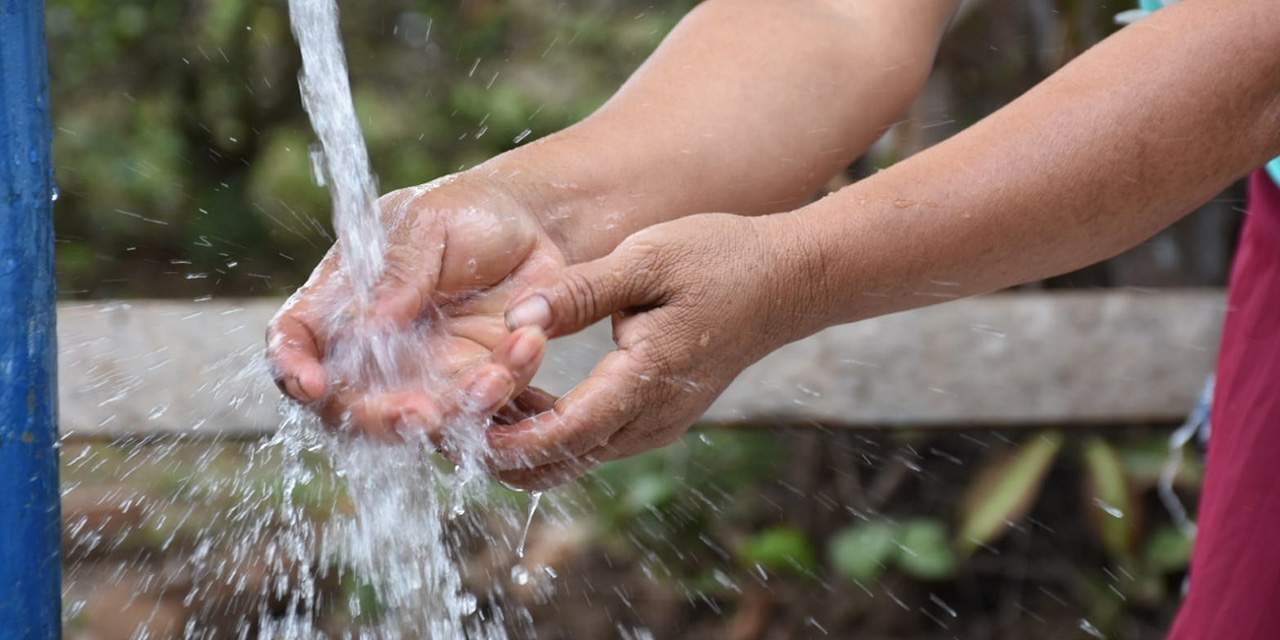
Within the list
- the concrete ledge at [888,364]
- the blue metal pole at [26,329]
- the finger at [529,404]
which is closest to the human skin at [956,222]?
the finger at [529,404]

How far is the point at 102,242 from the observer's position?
4.45 m

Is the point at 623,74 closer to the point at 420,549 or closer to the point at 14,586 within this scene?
the point at 420,549

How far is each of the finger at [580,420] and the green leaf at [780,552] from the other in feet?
6.57

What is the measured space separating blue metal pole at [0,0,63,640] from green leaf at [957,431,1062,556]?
2.33m

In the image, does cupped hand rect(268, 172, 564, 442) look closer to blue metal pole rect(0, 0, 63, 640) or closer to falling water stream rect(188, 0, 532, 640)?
falling water stream rect(188, 0, 532, 640)

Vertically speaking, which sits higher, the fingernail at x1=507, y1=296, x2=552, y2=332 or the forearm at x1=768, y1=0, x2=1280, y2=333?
the forearm at x1=768, y1=0, x2=1280, y2=333

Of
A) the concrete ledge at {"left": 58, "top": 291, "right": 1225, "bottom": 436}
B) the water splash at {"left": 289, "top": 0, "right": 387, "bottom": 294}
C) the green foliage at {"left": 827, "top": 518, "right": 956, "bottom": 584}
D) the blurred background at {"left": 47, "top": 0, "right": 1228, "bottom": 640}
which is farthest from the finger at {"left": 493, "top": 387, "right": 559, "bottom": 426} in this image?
the green foliage at {"left": 827, "top": 518, "right": 956, "bottom": 584}

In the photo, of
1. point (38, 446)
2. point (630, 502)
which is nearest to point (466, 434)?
point (38, 446)

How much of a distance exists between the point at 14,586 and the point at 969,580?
105 inches

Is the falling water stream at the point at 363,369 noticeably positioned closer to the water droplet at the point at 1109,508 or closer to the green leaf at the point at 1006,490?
the green leaf at the point at 1006,490

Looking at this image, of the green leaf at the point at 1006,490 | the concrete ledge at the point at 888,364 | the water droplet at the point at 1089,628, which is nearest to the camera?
the concrete ledge at the point at 888,364

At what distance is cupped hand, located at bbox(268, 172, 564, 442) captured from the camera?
1368 millimetres

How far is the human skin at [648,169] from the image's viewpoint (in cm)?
150

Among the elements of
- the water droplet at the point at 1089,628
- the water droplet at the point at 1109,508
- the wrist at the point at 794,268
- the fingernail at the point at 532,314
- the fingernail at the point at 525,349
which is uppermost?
the wrist at the point at 794,268
